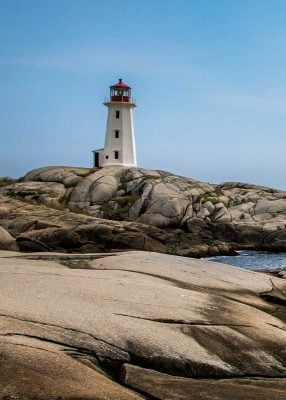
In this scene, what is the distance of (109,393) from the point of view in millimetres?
9297

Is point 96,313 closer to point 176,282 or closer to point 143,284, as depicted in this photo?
point 143,284

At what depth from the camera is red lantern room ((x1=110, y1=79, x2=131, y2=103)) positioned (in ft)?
316

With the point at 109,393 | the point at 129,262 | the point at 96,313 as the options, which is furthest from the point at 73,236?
the point at 109,393

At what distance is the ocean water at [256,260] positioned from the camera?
54562mm

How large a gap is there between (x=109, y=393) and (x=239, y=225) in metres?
64.4

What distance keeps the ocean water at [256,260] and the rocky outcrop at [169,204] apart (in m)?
2.24

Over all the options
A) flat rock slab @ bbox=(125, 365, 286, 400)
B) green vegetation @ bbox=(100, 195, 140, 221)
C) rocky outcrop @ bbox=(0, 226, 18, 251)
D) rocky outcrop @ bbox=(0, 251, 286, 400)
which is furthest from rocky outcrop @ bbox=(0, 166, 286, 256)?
flat rock slab @ bbox=(125, 365, 286, 400)

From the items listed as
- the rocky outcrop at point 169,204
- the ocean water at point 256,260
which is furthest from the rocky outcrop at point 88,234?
the ocean water at point 256,260

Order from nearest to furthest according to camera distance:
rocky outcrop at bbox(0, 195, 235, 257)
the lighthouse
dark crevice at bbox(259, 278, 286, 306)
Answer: dark crevice at bbox(259, 278, 286, 306)
rocky outcrop at bbox(0, 195, 235, 257)
the lighthouse

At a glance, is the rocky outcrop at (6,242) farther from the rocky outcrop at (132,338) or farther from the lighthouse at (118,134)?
the lighthouse at (118,134)

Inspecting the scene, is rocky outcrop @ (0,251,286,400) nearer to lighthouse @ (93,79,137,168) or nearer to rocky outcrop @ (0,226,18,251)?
rocky outcrop @ (0,226,18,251)

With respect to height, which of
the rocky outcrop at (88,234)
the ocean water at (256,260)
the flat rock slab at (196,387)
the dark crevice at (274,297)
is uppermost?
the flat rock slab at (196,387)

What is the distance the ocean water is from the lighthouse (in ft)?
108

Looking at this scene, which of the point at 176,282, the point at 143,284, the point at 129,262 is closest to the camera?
the point at 143,284
